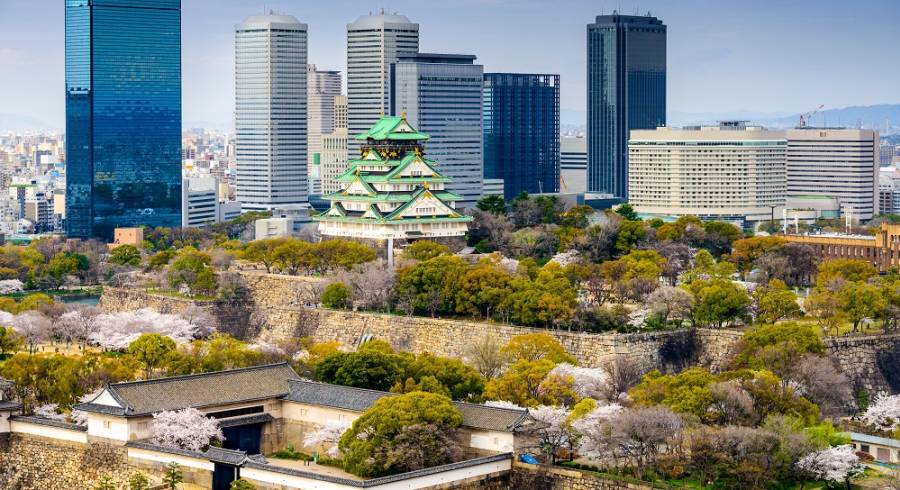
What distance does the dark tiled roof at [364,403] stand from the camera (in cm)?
3969

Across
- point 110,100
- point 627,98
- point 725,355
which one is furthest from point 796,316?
point 627,98

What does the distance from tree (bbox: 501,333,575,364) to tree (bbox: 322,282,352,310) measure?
12804mm

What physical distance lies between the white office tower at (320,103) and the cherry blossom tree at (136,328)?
380 feet

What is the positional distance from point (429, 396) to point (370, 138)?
3171 cm

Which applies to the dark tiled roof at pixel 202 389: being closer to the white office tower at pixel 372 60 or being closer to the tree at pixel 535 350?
the tree at pixel 535 350

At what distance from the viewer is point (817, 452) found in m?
38.5

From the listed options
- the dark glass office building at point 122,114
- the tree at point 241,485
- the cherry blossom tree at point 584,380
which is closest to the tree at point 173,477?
the tree at point 241,485

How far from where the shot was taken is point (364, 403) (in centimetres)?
4228

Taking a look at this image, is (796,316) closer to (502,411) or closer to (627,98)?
(502,411)

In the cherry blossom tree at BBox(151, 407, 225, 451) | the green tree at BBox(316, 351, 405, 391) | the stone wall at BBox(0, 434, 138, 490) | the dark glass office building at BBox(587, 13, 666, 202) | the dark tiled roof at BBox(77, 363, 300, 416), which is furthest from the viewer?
the dark glass office building at BBox(587, 13, 666, 202)

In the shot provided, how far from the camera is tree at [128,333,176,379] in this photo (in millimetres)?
50906

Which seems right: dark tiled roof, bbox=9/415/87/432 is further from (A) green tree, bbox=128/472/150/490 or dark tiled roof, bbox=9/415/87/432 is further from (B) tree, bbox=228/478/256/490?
(B) tree, bbox=228/478/256/490

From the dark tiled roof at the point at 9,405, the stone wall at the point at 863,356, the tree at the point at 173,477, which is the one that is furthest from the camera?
the stone wall at the point at 863,356

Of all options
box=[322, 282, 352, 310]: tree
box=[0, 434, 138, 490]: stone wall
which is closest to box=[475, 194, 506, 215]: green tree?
box=[322, 282, 352, 310]: tree
